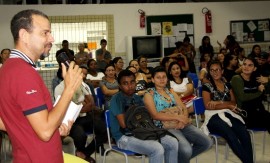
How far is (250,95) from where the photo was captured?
16.7 ft

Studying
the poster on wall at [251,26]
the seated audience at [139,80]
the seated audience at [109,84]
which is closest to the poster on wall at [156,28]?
the poster on wall at [251,26]

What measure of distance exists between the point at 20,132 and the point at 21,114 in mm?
88

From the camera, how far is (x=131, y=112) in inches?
163

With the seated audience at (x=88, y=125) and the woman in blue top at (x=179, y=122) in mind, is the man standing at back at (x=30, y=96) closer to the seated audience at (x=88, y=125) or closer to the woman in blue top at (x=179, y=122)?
the woman in blue top at (x=179, y=122)

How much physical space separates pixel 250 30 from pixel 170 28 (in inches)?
92.3

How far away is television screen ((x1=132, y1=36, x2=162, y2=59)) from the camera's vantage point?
1014 centimetres

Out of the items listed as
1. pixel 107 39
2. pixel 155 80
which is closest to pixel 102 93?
pixel 155 80

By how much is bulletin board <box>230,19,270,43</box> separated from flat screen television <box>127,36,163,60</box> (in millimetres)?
2223

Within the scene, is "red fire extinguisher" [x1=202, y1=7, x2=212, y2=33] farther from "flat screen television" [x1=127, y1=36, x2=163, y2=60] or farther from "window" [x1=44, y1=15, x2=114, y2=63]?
"window" [x1=44, y1=15, x2=114, y2=63]

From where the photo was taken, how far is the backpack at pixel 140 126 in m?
4.12

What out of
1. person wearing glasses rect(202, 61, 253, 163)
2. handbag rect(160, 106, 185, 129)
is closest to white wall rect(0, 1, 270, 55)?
person wearing glasses rect(202, 61, 253, 163)

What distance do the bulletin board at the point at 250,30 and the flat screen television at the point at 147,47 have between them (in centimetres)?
222

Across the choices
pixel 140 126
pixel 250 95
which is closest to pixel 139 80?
pixel 250 95

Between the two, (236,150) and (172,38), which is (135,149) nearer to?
(236,150)
